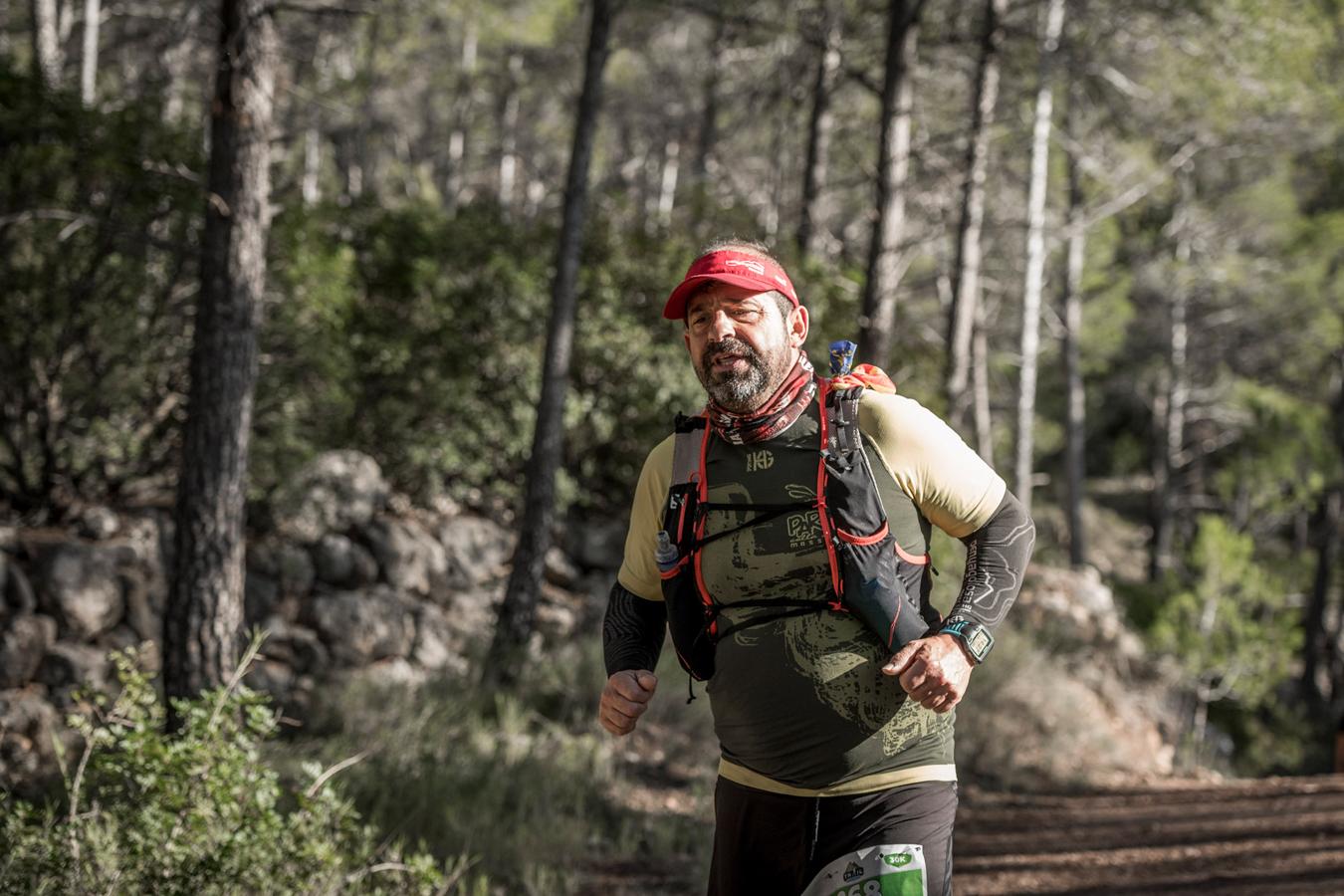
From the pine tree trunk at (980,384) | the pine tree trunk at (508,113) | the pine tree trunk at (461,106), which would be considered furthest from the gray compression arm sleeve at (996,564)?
the pine tree trunk at (508,113)

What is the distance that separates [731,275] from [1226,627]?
1861 centimetres

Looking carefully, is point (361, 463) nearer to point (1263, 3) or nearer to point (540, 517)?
point (540, 517)

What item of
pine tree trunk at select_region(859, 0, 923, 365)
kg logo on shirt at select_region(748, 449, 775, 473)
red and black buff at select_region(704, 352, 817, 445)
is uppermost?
pine tree trunk at select_region(859, 0, 923, 365)

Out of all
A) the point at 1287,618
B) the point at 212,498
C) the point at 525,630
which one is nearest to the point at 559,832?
the point at 212,498

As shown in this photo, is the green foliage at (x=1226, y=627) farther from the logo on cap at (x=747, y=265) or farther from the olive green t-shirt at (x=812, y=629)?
the logo on cap at (x=747, y=265)

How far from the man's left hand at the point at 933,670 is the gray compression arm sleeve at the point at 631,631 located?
0.66 m

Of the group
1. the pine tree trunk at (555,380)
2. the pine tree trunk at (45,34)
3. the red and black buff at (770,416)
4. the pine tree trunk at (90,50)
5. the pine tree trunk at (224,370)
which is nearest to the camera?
the red and black buff at (770,416)

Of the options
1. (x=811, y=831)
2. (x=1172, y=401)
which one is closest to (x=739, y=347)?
(x=811, y=831)

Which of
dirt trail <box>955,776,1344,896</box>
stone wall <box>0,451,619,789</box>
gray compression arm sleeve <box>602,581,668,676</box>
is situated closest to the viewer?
gray compression arm sleeve <box>602,581,668,676</box>

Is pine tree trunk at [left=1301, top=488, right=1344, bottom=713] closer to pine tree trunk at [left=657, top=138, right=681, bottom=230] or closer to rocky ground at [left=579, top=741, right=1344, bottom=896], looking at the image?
rocky ground at [left=579, top=741, right=1344, bottom=896]

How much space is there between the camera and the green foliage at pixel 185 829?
3.81 meters

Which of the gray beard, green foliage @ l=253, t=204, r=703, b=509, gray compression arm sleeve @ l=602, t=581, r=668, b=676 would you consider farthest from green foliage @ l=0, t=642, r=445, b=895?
green foliage @ l=253, t=204, r=703, b=509

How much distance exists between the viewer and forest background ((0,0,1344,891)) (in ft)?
29.2

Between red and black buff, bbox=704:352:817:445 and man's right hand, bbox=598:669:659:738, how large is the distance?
0.59 m
